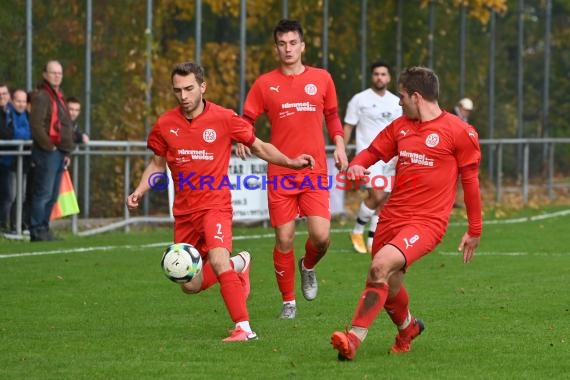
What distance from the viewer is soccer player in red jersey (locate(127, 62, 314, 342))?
10.4m

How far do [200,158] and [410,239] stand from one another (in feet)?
6.38

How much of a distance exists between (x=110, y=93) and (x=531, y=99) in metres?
12.7

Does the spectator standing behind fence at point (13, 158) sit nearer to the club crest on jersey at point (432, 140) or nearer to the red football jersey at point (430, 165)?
the red football jersey at point (430, 165)

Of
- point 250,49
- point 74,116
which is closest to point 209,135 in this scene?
point 74,116

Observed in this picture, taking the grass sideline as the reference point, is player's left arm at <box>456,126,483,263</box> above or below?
above

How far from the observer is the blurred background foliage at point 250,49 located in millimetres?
20547

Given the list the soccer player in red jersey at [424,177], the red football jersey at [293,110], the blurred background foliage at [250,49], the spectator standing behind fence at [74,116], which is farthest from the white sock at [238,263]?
the blurred background foliage at [250,49]

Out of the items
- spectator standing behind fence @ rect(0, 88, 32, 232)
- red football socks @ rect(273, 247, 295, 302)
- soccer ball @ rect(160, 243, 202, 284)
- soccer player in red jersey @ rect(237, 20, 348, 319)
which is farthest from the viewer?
spectator standing behind fence @ rect(0, 88, 32, 232)

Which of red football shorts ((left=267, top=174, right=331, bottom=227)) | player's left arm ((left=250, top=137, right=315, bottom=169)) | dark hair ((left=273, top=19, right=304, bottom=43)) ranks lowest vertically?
red football shorts ((left=267, top=174, right=331, bottom=227))

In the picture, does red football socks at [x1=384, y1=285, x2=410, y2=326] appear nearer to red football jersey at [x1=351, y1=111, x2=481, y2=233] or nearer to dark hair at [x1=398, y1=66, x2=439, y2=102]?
red football jersey at [x1=351, y1=111, x2=481, y2=233]

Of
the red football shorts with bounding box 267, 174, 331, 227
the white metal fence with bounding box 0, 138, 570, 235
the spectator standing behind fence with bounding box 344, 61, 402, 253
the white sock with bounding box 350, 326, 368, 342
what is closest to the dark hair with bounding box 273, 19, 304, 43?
the red football shorts with bounding box 267, 174, 331, 227

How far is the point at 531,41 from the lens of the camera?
34.0m

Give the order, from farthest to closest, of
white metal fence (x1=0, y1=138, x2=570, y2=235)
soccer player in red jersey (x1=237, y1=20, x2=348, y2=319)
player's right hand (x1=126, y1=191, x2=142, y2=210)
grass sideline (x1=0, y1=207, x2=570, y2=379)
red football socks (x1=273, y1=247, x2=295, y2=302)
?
white metal fence (x1=0, y1=138, x2=570, y2=235), soccer player in red jersey (x1=237, y1=20, x2=348, y2=319), red football socks (x1=273, y1=247, x2=295, y2=302), player's right hand (x1=126, y1=191, x2=142, y2=210), grass sideline (x1=0, y1=207, x2=570, y2=379)

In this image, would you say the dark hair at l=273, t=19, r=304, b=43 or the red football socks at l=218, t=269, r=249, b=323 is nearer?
the red football socks at l=218, t=269, r=249, b=323
